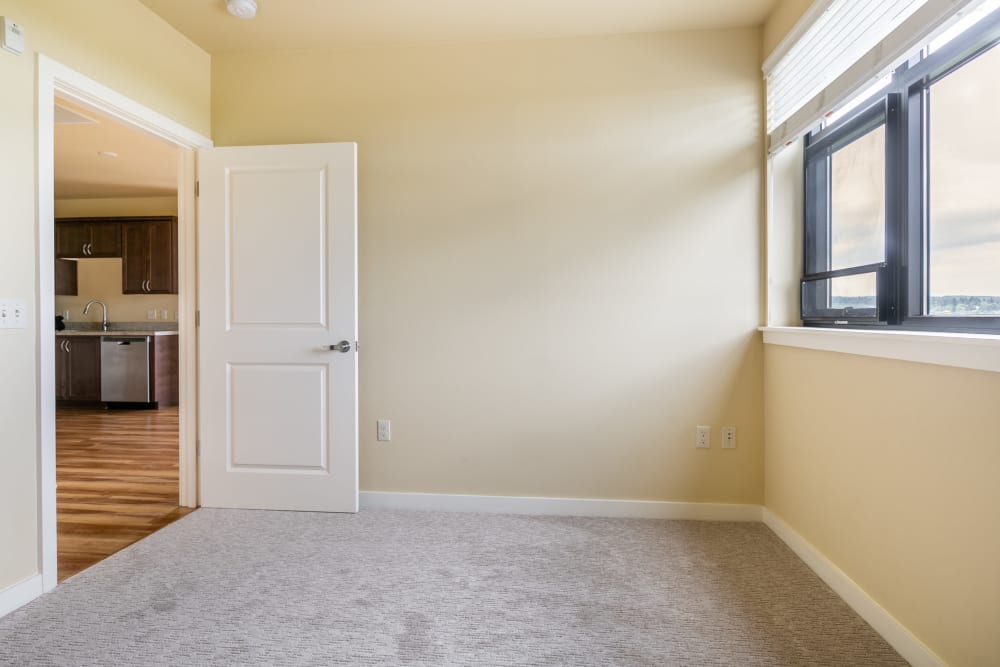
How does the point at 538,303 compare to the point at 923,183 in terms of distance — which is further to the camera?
the point at 538,303

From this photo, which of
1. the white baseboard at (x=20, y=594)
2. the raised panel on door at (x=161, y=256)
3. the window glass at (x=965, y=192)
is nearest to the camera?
the window glass at (x=965, y=192)

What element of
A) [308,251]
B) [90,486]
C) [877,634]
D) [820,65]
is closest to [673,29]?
[820,65]

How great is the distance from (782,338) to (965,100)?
3.75 feet

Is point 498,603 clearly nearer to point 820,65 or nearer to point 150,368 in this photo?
point 820,65

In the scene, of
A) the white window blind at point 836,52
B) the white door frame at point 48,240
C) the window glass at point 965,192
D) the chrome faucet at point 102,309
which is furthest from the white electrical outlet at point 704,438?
the chrome faucet at point 102,309

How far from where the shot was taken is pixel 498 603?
6.14 ft

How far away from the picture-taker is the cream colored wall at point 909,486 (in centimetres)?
132

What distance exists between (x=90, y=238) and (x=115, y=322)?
105cm

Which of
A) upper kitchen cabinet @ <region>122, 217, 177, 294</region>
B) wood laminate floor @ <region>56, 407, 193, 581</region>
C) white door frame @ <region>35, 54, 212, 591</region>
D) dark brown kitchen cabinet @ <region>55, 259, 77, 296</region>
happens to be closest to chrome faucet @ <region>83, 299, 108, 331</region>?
dark brown kitchen cabinet @ <region>55, 259, 77, 296</region>

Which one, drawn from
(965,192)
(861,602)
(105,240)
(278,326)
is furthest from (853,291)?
(105,240)

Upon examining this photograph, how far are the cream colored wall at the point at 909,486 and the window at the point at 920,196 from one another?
0.25 m

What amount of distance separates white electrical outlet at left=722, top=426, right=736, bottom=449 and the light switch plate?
3.40 m

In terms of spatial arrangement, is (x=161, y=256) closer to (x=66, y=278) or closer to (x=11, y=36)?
(x=66, y=278)

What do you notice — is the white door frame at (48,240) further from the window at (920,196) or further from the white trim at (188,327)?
the window at (920,196)
